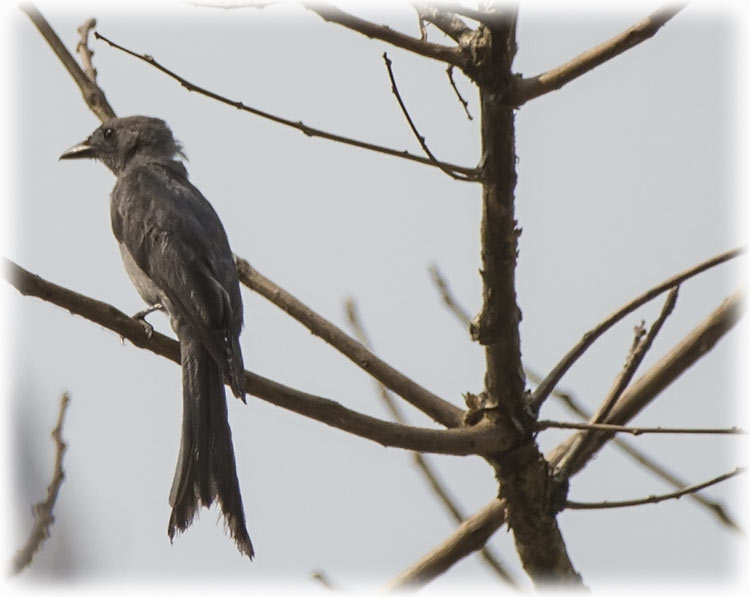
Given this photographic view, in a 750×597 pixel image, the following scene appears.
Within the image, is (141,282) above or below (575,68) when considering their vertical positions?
above

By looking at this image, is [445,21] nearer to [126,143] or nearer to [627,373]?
[627,373]

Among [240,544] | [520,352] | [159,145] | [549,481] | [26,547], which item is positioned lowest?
[26,547]

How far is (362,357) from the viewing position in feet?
13.0

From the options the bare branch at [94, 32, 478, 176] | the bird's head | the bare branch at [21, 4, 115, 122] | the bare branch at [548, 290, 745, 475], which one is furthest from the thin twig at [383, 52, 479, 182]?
the bird's head

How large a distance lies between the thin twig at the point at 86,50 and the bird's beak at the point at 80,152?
1598 mm

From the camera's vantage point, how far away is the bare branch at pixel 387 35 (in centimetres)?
301

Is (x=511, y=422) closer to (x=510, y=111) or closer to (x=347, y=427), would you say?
(x=347, y=427)

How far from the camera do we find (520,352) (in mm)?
3539

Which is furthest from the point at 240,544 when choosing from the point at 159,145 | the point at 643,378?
the point at 159,145

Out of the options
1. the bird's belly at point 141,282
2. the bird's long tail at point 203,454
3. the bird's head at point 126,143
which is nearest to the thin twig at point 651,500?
the bird's long tail at point 203,454

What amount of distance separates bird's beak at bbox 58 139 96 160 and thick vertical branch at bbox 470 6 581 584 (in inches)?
155

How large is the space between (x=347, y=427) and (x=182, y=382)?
4.40 ft

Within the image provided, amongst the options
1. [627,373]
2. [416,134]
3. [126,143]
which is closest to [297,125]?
[416,134]

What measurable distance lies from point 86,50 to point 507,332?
9.13 feet
